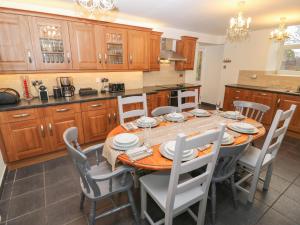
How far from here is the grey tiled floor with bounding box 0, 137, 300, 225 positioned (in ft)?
5.27

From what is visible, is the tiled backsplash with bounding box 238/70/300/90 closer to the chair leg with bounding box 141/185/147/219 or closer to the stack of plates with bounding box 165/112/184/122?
the stack of plates with bounding box 165/112/184/122

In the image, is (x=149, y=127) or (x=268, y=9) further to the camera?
(x=268, y=9)

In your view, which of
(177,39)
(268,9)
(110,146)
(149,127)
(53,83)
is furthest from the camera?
(177,39)

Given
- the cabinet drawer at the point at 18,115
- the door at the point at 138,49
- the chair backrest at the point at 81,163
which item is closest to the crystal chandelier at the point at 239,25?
the door at the point at 138,49

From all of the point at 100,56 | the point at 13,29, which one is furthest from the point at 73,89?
the point at 13,29

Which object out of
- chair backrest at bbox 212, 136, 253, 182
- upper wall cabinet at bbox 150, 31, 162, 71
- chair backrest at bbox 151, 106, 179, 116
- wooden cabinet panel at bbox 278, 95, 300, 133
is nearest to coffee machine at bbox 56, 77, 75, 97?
chair backrest at bbox 151, 106, 179, 116

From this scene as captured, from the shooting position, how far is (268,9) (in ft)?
8.91

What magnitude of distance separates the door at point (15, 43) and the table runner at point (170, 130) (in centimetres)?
191

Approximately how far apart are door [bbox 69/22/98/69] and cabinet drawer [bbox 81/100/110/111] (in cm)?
66

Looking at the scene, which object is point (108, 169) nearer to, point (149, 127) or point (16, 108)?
point (149, 127)

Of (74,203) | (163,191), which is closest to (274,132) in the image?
(163,191)

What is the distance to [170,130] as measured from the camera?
1.77m

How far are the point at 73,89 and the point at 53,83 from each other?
37 centimetres

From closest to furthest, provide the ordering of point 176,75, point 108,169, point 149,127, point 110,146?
point 110,146, point 108,169, point 149,127, point 176,75
